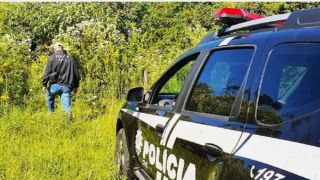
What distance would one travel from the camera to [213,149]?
2.93 metres

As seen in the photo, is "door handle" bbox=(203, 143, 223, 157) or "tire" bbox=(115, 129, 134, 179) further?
"tire" bbox=(115, 129, 134, 179)

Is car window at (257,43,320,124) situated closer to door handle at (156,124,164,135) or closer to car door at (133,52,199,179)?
car door at (133,52,199,179)

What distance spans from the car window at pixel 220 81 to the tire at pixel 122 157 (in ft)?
6.38

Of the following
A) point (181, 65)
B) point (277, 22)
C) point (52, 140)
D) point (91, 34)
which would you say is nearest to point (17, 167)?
point (52, 140)

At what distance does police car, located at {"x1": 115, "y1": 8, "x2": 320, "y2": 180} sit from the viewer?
2.35 m

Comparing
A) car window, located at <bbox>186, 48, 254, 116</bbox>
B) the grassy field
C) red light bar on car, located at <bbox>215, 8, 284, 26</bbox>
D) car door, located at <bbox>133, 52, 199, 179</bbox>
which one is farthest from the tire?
red light bar on car, located at <bbox>215, 8, 284, 26</bbox>

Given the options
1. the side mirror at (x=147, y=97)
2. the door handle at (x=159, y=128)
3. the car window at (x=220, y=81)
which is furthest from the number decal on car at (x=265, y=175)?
the side mirror at (x=147, y=97)

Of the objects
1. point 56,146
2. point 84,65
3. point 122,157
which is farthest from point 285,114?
point 84,65

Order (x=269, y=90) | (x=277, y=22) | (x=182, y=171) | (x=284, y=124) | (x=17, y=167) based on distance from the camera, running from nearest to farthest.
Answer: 1. (x=284, y=124)
2. (x=269, y=90)
3. (x=277, y=22)
4. (x=182, y=171)
5. (x=17, y=167)

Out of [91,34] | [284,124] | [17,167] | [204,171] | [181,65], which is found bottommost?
[17,167]

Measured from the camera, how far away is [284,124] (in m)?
2.44

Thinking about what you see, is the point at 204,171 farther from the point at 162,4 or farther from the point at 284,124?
the point at 162,4

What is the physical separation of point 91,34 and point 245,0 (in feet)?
15.6

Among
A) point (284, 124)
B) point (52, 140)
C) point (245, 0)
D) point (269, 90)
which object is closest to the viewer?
point (284, 124)
